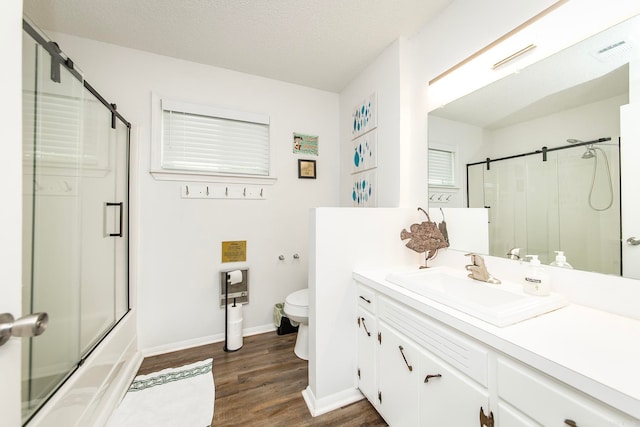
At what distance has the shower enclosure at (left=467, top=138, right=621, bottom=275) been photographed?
3.27 feet

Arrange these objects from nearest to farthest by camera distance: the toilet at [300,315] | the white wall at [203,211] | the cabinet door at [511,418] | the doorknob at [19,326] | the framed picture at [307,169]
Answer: the doorknob at [19,326] < the cabinet door at [511,418] < the toilet at [300,315] < the white wall at [203,211] < the framed picture at [307,169]

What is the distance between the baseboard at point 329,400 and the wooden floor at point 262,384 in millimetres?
24

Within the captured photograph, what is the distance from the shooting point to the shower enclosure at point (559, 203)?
100 cm

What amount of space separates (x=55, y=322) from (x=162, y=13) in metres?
1.97

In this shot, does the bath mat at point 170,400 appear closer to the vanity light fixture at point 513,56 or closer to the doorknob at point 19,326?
the doorknob at point 19,326

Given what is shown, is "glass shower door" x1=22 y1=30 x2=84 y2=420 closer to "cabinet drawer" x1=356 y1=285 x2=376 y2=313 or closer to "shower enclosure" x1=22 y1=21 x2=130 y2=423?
"shower enclosure" x1=22 y1=21 x2=130 y2=423

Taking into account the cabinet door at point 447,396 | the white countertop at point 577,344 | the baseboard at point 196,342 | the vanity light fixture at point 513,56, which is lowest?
the baseboard at point 196,342

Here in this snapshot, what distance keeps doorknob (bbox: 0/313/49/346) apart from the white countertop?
1170mm

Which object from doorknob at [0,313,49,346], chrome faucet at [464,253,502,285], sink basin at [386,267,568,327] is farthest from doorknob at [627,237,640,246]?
doorknob at [0,313,49,346]

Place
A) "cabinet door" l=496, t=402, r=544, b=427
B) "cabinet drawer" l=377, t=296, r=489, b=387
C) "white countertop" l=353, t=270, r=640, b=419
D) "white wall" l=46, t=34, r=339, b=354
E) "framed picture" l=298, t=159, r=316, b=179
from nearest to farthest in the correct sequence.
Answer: "white countertop" l=353, t=270, r=640, b=419 → "cabinet door" l=496, t=402, r=544, b=427 → "cabinet drawer" l=377, t=296, r=489, b=387 → "white wall" l=46, t=34, r=339, b=354 → "framed picture" l=298, t=159, r=316, b=179

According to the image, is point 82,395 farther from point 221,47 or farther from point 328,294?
point 221,47

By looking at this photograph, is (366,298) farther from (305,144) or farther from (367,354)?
(305,144)

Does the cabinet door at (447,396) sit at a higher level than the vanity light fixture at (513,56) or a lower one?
lower

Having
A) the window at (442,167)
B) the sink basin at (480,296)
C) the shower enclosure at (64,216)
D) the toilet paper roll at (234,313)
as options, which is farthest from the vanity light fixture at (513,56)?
the toilet paper roll at (234,313)
